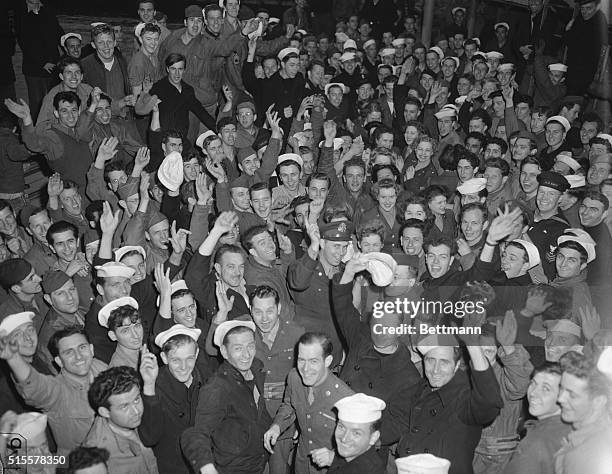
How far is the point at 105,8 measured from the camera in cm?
1347

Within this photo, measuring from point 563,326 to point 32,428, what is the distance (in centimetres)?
353

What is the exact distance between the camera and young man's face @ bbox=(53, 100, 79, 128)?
7.13 metres

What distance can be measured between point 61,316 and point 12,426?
162 cm

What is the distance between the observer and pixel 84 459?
10.0ft

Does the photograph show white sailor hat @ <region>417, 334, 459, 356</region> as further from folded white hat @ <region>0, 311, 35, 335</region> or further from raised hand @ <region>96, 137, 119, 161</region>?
raised hand @ <region>96, 137, 119, 161</region>

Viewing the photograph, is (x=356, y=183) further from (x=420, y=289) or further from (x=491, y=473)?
(x=491, y=473)

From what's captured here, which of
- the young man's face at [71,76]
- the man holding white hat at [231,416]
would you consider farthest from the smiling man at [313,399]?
the young man's face at [71,76]

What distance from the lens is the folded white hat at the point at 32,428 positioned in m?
3.36

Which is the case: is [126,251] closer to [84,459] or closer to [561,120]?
[84,459]

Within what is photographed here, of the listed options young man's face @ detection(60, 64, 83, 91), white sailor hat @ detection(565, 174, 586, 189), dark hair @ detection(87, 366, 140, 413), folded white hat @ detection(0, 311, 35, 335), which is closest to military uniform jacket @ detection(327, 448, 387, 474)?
dark hair @ detection(87, 366, 140, 413)

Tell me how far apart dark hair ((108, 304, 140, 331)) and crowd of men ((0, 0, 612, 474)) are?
2 centimetres

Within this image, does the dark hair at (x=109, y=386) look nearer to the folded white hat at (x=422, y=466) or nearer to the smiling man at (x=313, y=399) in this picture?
the smiling man at (x=313, y=399)

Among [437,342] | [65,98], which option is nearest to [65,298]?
[437,342]

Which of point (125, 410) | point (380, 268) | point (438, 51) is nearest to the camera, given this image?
point (125, 410)
